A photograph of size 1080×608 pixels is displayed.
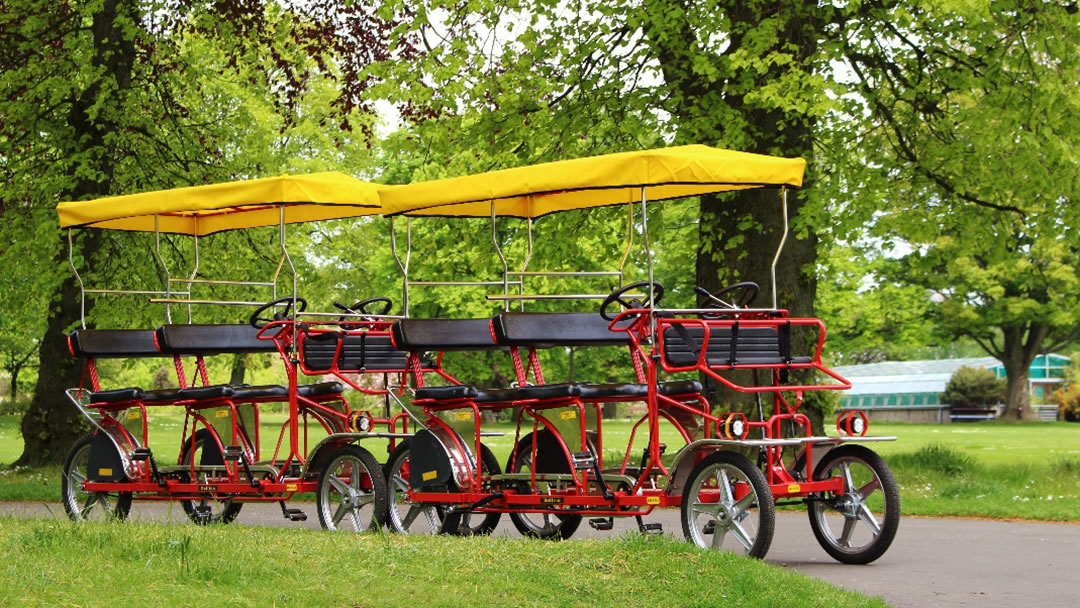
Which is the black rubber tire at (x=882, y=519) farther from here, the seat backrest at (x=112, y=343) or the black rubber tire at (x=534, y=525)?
the seat backrest at (x=112, y=343)

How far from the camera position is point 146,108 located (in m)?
22.0

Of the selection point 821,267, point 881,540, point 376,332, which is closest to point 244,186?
Result: point 376,332

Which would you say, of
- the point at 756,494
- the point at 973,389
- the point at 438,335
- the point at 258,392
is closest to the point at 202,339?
the point at 258,392

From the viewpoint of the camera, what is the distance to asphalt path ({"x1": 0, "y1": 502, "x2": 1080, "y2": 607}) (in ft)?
29.9

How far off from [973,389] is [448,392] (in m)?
52.9

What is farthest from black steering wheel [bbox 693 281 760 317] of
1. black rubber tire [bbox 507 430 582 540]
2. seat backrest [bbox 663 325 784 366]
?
black rubber tire [bbox 507 430 582 540]

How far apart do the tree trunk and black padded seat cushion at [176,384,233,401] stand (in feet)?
25.0

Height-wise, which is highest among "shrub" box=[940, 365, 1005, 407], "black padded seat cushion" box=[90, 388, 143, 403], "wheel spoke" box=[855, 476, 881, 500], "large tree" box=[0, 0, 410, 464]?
"large tree" box=[0, 0, 410, 464]

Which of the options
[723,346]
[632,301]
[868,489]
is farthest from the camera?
[632,301]

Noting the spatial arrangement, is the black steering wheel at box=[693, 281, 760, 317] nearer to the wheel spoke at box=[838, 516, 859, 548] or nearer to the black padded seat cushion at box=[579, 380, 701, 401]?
the black padded seat cushion at box=[579, 380, 701, 401]

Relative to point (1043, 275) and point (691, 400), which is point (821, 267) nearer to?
point (691, 400)

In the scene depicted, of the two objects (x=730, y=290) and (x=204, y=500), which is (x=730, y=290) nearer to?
(x=730, y=290)

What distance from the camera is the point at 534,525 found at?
1265cm

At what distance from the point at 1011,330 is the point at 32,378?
4144 centimetres
